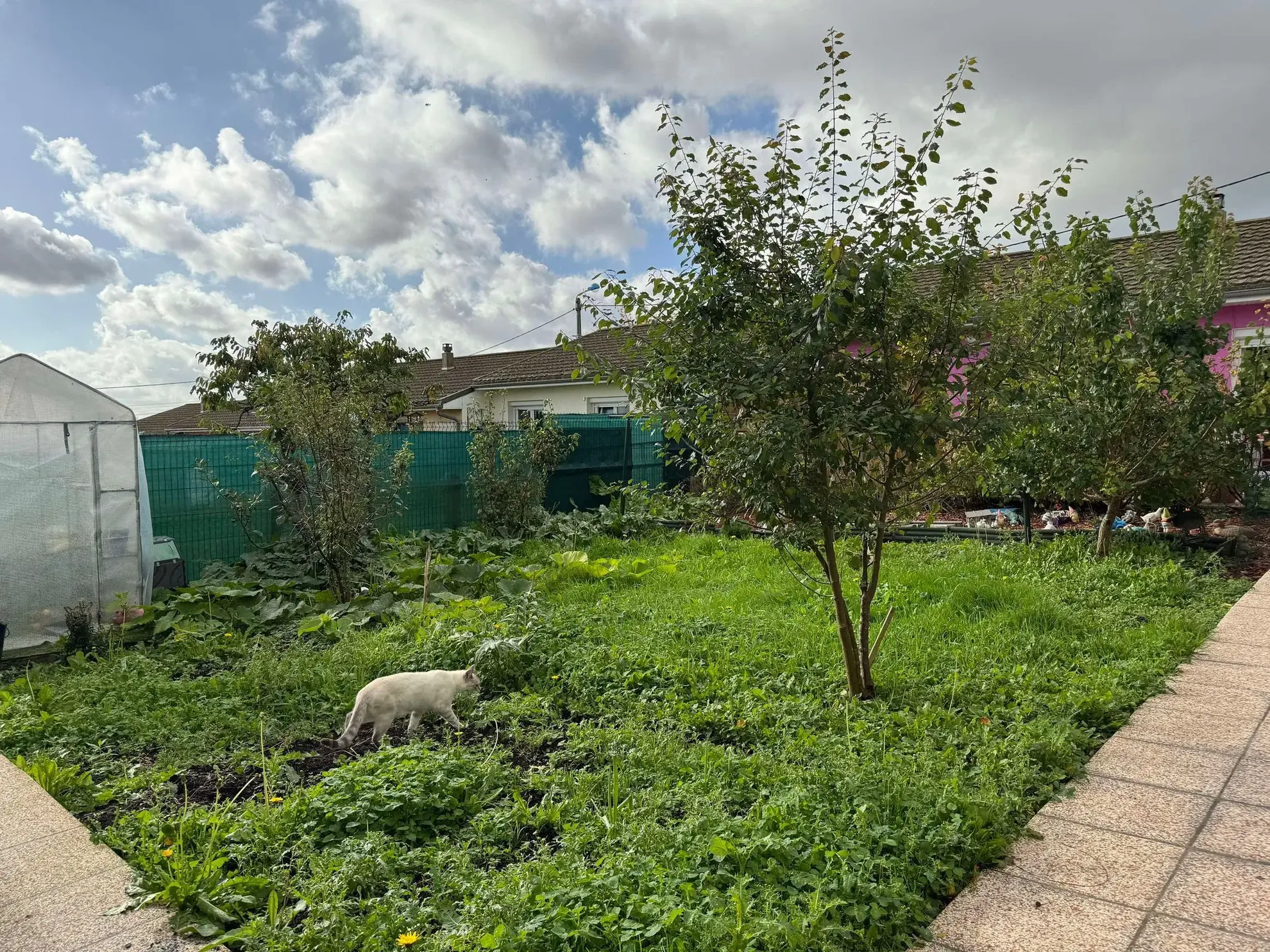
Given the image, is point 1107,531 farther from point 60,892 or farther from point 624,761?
point 60,892

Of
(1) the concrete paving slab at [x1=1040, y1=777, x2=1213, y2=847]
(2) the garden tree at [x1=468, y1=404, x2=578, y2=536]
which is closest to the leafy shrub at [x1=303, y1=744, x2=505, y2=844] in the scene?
(1) the concrete paving slab at [x1=1040, y1=777, x2=1213, y2=847]

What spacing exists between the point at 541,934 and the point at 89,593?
606 cm

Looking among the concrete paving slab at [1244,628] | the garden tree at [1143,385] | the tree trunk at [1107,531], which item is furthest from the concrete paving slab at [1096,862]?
the tree trunk at [1107,531]

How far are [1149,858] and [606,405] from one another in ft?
58.8

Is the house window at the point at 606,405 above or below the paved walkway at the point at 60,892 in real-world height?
above

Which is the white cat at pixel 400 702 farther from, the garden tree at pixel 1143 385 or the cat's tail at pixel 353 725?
the garden tree at pixel 1143 385

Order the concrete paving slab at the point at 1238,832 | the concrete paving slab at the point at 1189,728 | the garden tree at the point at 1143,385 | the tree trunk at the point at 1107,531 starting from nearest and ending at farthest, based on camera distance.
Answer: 1. the concrete paving slab at the point at 1238,832
2. the concrete paving slab at the point at 1189,728
3. the garden tree at the point at 1143,385
4. the tree trunk at the point at 1107,531

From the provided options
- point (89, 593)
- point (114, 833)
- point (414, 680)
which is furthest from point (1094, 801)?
point (89, 593)

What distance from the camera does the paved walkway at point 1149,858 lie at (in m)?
2.53

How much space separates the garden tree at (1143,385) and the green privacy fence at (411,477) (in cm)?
411

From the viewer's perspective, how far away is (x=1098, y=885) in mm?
2783

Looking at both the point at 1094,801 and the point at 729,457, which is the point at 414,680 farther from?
the point at 1094,801

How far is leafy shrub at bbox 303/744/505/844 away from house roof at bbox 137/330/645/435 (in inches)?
470

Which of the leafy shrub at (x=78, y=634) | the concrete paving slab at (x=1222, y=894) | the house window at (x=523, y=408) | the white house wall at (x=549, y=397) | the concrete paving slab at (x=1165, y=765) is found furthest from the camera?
the house window at (x=523, y=408)
